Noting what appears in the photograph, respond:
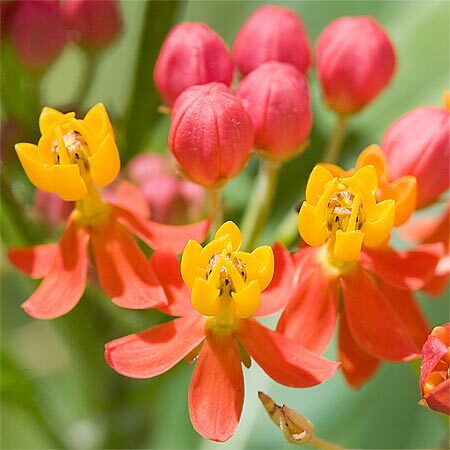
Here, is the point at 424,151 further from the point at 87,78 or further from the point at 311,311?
the point at 87,78

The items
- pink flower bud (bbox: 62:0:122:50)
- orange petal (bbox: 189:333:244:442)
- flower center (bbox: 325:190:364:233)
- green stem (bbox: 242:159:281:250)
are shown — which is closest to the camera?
orange petal (bbox: 189:333:244:442)

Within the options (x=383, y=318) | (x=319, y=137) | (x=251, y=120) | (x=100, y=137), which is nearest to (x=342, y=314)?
(x=383, y=318)

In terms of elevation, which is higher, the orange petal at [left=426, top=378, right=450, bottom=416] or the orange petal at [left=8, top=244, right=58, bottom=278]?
the orange petal at [left=426, top=378, right=450, bottom=416]

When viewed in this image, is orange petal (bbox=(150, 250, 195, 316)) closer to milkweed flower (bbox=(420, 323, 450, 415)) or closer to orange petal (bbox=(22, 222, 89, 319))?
orange petal (bbox=(22, 222, 89, 319))

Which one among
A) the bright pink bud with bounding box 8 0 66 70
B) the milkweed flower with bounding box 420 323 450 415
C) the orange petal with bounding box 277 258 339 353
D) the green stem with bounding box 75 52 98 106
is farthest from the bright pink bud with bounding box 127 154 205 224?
the milkweed flower with bounding box 420 323 450 415

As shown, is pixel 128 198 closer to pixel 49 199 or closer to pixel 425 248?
pixel 49 199

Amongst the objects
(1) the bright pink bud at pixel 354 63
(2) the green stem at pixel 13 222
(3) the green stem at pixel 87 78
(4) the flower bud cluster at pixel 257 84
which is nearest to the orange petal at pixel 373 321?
(4) the flower bud cluster at pixel 257 84

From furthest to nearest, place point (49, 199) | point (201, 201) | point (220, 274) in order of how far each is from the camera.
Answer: point (201, 201), point (49, 199), point (220, 274)

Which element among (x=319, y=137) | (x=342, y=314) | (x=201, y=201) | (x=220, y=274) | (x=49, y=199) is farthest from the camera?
(x=319, y=137)
